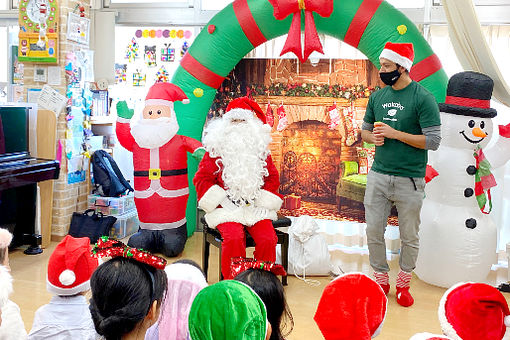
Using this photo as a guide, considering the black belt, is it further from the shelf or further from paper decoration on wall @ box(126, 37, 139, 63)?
paper decoration on wall @ box(126, 37, 139, 63)

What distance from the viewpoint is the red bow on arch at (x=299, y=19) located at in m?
3.68

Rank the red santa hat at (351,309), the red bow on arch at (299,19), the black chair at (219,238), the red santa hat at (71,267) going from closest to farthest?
1. the red santa hat at (351,309)
2. the red santa hat at (71,267)
3. the black chair at (219,238)
4. the red bow on arch at (299,19)

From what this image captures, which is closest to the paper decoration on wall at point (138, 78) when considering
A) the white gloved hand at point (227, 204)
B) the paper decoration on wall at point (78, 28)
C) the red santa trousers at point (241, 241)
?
the paper decoration on wall at point (78, 28)

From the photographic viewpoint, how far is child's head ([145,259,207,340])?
1.76 meters

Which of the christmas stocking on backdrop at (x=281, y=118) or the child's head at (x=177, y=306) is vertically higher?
the christmas stocking on backdrop at (x=281, y=118)

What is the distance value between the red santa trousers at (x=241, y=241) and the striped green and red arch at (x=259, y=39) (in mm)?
1313

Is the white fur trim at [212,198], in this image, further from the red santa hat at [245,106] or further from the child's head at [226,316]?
the child's head at [226,316]

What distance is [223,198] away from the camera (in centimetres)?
332

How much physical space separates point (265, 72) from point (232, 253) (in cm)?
222

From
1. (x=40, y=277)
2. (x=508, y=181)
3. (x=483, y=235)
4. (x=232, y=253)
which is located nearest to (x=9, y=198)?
(x=40, y=277)

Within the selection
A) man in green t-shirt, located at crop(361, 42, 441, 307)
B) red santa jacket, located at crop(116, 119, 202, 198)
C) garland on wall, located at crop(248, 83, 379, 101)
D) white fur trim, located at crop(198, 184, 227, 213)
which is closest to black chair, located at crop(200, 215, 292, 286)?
white fur trim, located at crop(198, 184, 227, 213)

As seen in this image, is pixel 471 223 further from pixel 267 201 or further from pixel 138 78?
pixel 138 78

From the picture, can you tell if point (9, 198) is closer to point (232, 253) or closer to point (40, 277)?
point (40, 277)

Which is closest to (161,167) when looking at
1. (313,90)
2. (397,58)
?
(313,90)
